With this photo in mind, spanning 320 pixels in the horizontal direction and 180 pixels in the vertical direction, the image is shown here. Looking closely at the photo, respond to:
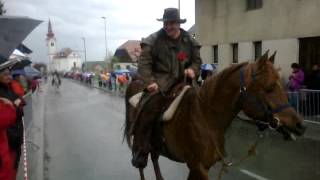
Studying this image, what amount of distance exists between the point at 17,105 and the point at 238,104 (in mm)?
2325

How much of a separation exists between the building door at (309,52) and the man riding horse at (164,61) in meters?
14.7

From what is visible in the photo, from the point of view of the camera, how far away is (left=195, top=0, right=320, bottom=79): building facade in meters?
20.0

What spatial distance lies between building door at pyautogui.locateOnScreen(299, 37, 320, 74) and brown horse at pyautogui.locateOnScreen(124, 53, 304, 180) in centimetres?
1520

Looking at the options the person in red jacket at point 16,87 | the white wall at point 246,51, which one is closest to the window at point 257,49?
the white wall at point 246,51

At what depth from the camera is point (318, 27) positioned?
62.6 feet

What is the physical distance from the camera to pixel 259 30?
930 inches

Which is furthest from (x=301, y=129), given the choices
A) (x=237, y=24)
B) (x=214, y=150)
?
(x=237, y=24)

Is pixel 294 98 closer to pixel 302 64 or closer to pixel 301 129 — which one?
pixel 302 64

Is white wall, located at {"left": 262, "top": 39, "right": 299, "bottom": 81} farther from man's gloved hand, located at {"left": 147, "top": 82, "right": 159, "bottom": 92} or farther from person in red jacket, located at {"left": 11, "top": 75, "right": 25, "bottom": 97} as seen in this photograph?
man's gloved hand, located at {"left": 147, "top": 82, "right": 159, "bottom": 92}

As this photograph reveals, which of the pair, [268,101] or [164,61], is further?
[164,61]

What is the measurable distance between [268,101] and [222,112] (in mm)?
611

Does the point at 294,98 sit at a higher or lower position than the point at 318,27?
lower

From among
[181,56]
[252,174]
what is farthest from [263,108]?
[252,174]

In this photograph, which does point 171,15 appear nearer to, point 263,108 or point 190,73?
point 190,73
